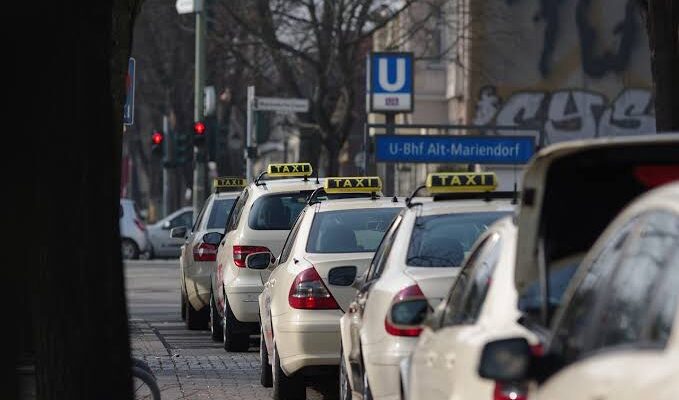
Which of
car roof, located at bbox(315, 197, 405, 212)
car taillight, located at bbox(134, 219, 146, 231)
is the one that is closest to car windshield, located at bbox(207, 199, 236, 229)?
car roof, located at bbox(315, 197, 405, 212)

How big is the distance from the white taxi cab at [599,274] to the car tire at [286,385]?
19.4ft

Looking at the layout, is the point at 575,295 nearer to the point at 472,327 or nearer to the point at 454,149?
the point at 472,327

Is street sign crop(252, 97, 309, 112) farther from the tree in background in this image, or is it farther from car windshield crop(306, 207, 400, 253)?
car windshield crop(306, 207, 400, 253)

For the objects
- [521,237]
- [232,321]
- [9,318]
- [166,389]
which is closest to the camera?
[521,237]

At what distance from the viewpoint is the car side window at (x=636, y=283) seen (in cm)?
441

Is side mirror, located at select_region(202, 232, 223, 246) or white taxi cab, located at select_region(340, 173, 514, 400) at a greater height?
white taxi cab, located at select_region(340, 173, 514, 400)

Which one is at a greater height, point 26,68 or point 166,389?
point 26,68

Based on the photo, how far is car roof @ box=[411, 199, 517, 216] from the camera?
385 inches

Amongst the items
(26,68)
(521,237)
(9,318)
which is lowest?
(9,318)

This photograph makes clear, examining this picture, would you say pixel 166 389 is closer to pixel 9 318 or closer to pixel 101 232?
pixel 9 318

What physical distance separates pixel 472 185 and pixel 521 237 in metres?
4.09

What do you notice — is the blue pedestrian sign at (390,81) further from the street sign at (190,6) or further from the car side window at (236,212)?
the street sign at (190,6)

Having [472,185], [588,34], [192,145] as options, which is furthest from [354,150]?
[472,185]

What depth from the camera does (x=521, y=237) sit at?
6.09 metres
